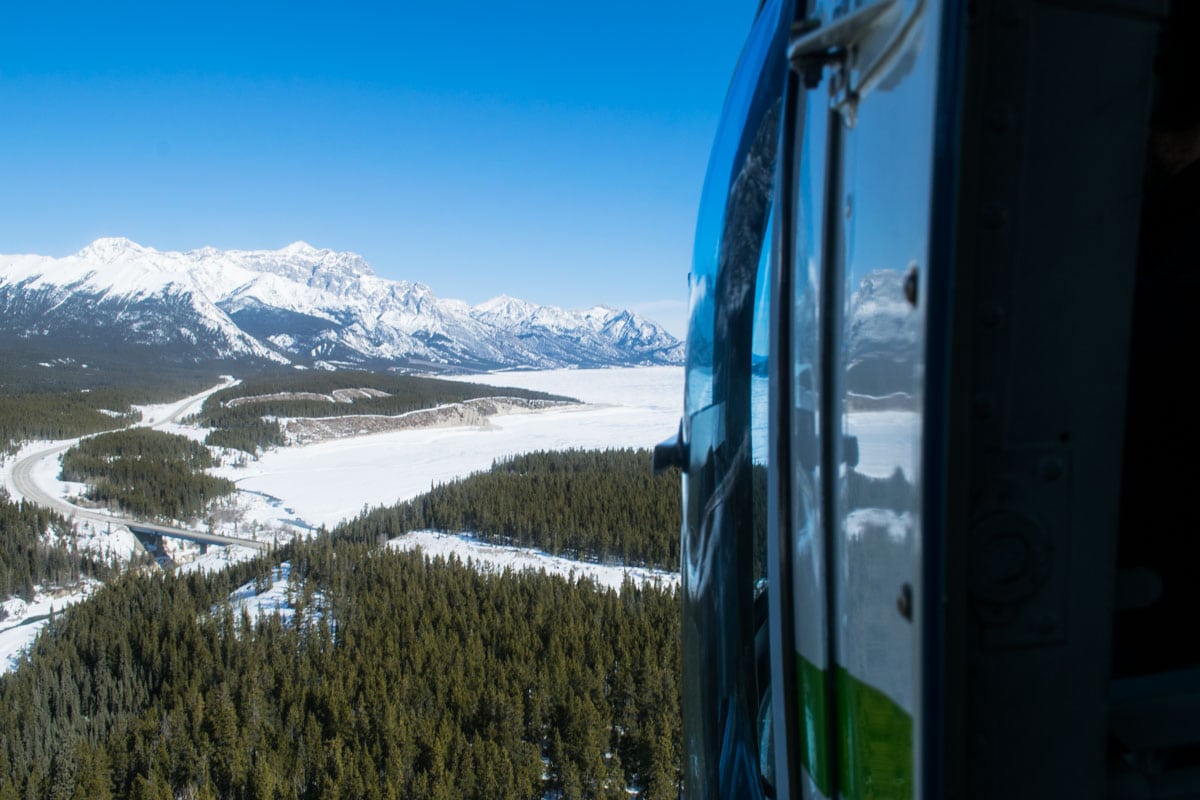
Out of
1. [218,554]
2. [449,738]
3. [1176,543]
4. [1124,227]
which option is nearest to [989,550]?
[1124,227]

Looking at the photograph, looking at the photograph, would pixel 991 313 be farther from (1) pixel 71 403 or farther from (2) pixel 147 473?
(1) pixel 71 403

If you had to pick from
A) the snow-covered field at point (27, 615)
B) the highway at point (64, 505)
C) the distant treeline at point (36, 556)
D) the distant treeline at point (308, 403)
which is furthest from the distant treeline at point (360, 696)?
the distant treeline at point (308, 403)

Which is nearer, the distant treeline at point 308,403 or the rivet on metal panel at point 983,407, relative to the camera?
the rivet on metal panel at point 983,407

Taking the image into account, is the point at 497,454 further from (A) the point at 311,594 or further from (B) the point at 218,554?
(A) the point at 311,594

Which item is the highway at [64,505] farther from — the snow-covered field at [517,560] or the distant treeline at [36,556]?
the snow-covered field at [517,560]

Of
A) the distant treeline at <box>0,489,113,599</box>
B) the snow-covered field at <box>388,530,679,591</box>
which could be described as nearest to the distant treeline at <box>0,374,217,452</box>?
the distant treeline at <box>0,489,113,599</box>

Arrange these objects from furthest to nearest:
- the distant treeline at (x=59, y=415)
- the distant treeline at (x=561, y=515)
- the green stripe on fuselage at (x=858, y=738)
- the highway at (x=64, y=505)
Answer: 1. the distant treeline at (x=59, y=415)
2. the highway at (x=64, y=505)
3. the distant treeline at (x=561, y=515)
4. the green stripe on fuselage at (x=858, y=738)

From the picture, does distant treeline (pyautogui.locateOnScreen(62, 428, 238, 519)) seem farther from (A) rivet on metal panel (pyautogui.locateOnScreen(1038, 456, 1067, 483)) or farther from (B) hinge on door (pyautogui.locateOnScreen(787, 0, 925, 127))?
(A) rivet on metal panel (pyautogui.locateOnScreen(1038, 456, 1067, 483))
